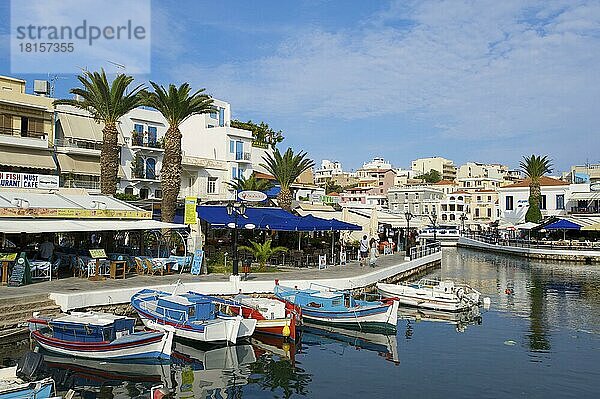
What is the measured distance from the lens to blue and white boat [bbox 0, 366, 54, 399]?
10625 mm

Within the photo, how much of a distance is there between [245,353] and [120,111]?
821 inches

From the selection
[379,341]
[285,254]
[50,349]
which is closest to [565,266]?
[285,254]

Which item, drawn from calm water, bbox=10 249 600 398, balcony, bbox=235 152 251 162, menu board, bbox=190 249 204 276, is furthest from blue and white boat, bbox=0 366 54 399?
balcony, bbox=235 152 251 162

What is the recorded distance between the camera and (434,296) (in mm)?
25531

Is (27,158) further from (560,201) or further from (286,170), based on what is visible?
(560,201)

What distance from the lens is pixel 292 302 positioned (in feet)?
72.7

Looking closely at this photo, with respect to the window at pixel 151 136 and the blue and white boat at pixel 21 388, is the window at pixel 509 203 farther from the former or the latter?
the blue and white boat at pixel 21 388

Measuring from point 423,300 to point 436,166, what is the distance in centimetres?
13898

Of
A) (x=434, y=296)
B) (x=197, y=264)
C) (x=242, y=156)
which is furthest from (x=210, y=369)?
(x=242, y=156)

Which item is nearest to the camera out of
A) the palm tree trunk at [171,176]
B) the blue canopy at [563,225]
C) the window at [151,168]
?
the palm tree trunk at [171,176]

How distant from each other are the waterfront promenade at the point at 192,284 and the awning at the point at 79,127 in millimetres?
21715

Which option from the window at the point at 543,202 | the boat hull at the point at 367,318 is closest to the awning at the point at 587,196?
the window at the point at 543,202

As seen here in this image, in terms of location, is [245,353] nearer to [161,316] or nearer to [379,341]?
[161,316]

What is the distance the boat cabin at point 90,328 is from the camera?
1584cm
